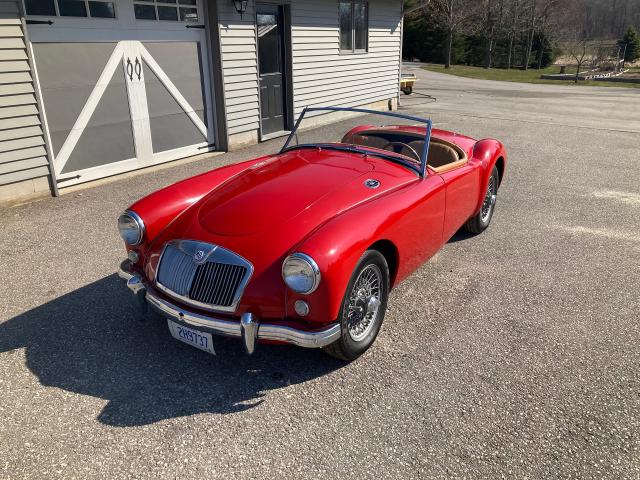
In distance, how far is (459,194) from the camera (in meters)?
4.41

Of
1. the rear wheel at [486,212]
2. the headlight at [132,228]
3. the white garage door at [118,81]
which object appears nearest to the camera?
the headlight at [132,228]

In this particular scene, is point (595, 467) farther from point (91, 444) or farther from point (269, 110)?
point (269, 110)

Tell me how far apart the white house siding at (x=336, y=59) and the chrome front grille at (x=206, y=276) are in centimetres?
828

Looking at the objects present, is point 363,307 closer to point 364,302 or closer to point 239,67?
point 364,302

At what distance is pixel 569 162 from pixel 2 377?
353 inches

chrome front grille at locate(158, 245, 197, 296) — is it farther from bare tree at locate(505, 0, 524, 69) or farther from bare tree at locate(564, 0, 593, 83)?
bare tree at locate(564, 0, 593, 83)

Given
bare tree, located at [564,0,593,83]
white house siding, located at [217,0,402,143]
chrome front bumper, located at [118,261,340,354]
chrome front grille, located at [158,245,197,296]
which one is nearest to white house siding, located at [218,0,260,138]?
white house siding, located at [217,0,402,143]

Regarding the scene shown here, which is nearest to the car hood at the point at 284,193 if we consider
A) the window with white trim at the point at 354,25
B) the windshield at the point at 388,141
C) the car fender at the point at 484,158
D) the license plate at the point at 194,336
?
the windshield at the point at 388,141

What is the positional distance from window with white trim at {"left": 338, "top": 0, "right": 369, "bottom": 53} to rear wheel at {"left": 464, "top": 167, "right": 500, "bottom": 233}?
790cm

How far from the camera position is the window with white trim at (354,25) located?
12.1 metres

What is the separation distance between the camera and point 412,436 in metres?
2.71

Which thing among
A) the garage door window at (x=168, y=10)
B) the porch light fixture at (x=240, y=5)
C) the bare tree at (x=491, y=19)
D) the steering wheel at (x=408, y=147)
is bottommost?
the steering wheel at (x=408, y=147)

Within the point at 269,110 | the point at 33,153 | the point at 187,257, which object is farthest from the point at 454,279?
the point at 269,110

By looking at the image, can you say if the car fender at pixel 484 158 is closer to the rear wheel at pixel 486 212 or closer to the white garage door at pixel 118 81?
the rear wheel at pixel 486 212
